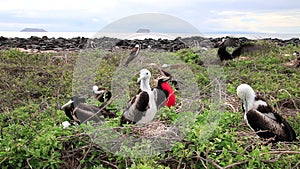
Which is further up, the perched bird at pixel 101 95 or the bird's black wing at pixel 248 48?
the bird's black wing at pixel 248 48

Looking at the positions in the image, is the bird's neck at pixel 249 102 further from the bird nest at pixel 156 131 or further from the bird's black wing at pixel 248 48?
the bird's black wing at pixel 248 48

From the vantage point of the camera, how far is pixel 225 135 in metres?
2.92

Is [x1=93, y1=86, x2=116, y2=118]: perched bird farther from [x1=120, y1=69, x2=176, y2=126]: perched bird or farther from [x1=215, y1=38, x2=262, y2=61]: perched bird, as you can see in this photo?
[x1=215, y1=38, x2=262, y2=61]: perched bird

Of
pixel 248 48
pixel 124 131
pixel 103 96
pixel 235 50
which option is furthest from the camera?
pixel 248 48

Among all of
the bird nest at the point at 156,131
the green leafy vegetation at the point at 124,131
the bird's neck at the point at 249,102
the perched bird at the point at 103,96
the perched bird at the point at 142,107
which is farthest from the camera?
the perched bird at the point at 103,96

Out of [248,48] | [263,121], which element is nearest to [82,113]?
[263,121]

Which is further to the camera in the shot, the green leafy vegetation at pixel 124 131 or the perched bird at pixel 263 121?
the perched bird at pixel 263 121

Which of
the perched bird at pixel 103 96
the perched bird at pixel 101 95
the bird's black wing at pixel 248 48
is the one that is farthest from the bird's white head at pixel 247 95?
the bird's black wing at pixel 248 48

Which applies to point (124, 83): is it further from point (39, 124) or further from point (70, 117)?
point (39, 124)

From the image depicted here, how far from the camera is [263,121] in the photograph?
347 centimetres

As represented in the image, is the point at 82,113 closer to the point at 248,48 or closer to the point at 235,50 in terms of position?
the point at 235,50

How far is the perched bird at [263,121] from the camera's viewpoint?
11.3 ft

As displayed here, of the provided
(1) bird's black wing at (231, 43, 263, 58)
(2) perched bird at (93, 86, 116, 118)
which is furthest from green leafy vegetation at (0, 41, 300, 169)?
(1) bird's black wing at (231, 43, 263, 58)

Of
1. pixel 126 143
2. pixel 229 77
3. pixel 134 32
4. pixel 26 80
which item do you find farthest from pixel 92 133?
pixel 229 77
